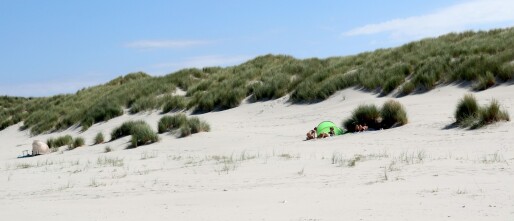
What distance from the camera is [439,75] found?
17.6 metres

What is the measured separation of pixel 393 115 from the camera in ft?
42.7

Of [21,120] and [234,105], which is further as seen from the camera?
[21,120]

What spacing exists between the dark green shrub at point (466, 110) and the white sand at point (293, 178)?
367mm

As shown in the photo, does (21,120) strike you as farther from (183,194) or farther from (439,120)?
(183,194)

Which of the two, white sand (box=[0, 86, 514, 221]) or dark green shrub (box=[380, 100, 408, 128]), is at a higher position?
dark green shrub (box=[380, 100, 408, 128])

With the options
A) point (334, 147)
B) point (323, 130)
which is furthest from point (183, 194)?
point (323, 130)

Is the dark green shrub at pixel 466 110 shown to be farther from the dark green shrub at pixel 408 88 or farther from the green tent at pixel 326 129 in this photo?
the dark green shrub at pixel 408 88

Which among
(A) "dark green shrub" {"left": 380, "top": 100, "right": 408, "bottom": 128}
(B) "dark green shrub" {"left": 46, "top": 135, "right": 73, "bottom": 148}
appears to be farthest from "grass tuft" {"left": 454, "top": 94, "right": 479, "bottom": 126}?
(B) "dark green shrub" {"left": 46, "top": 135, "right": 73, "bottom": 148}

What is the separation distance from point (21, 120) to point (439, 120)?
26254 millimetres

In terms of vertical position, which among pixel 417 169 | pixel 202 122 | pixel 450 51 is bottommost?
pixel 417 169

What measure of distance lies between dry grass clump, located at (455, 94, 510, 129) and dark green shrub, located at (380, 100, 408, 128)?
1.19m

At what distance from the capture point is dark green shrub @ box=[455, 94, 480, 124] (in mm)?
11828

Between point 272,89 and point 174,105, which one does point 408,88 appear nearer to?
point 272,89

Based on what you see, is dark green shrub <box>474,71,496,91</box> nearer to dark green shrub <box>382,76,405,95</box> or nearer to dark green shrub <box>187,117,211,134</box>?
dark green shrub <box>382,76,405,95</box>
